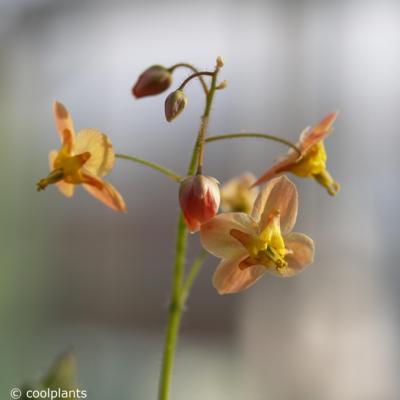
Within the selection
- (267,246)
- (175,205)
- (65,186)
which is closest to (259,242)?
(267,246)

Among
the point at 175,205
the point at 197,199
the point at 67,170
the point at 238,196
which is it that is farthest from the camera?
the point at 175,205

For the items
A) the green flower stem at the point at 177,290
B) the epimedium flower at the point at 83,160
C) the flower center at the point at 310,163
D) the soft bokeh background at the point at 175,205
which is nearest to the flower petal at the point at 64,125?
the epimedium flower at the point at 83,160

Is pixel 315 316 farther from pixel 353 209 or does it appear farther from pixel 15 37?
pixel 15 37

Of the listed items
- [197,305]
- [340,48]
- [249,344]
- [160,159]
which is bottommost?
[249,344]

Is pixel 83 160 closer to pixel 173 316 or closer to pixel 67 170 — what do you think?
pixel 67 170

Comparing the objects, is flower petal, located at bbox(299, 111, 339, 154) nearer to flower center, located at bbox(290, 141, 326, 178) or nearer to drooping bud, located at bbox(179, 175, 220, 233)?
flower center, located at bbox(290, 141, 326, 178)

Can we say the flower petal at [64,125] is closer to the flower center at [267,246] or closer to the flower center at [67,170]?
the flower center at [67,170]

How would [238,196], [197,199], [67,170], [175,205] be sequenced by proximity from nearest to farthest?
[197,199] < [67,170] < [238,196] < [175,205]

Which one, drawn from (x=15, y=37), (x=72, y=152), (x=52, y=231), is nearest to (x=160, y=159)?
(x=52, y=231)
